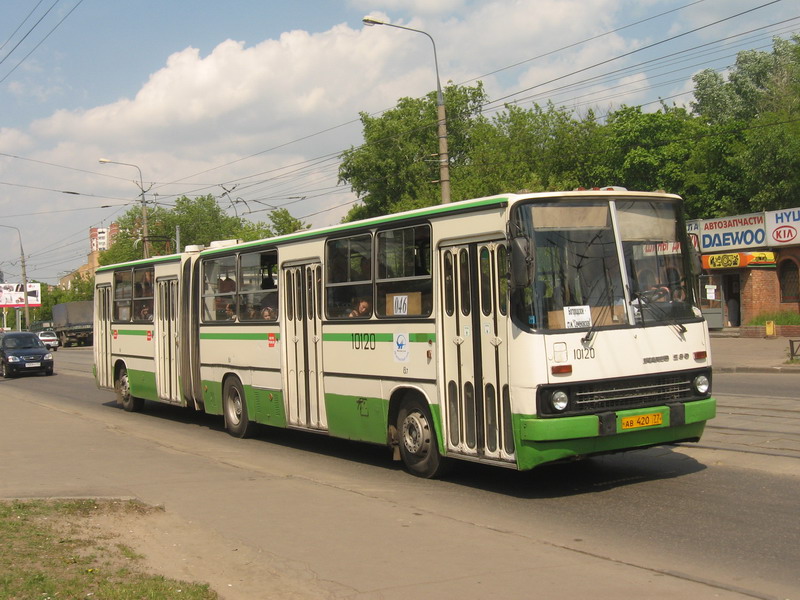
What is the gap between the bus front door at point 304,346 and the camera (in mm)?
11953

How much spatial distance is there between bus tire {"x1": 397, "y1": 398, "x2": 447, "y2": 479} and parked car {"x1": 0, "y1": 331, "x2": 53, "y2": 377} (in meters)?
26.4

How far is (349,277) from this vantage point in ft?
36.9

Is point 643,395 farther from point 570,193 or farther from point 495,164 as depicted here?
point 495,164

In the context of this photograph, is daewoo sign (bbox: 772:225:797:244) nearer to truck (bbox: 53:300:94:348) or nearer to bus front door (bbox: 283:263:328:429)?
bus front door (bbox: 283:263:328:429)

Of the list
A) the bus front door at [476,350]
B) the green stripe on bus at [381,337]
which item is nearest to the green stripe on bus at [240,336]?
the green stripe on bus at [381,337]

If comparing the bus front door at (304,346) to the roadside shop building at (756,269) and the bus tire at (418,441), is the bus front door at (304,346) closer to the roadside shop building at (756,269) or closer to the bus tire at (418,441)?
the bus tire at (418,441)

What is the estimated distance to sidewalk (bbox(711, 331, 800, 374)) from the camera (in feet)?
73.2

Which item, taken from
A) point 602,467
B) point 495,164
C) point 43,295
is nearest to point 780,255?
point 495,164

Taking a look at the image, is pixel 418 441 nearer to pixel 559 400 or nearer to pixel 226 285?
pixel 559 400

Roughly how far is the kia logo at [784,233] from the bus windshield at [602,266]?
99.5 feet

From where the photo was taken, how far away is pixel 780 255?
124 feet

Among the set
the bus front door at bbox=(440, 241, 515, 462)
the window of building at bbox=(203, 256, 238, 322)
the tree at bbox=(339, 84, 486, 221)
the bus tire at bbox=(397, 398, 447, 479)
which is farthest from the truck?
the bus front door at bbox=(440, 241, 515, 462)

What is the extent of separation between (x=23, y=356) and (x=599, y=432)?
29.6 m

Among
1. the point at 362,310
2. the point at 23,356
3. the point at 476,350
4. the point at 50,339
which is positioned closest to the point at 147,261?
the point at 362,310
